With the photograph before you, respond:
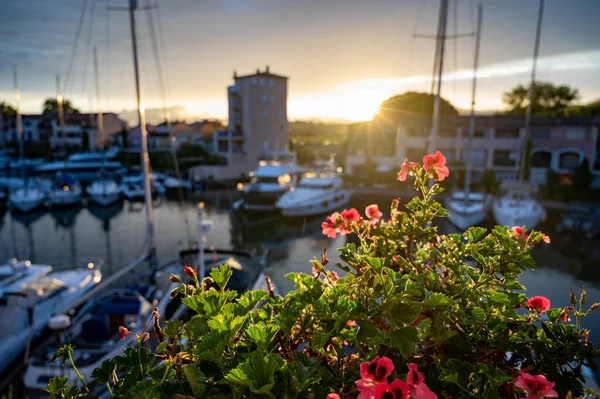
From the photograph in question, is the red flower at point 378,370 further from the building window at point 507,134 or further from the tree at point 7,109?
the tree at point 7,109

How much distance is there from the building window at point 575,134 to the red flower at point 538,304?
38.6m

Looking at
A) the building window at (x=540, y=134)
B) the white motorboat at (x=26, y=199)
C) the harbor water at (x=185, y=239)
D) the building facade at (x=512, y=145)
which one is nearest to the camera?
the harbor water at (x=185, y=239)

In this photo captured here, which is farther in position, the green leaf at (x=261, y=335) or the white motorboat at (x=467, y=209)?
the white motorboat at (x=467, y=209)

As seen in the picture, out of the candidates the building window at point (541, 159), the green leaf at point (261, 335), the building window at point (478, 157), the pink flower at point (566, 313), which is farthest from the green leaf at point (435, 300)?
the building window at point (541, 159)

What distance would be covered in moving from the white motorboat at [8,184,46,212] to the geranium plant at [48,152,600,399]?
34.6m

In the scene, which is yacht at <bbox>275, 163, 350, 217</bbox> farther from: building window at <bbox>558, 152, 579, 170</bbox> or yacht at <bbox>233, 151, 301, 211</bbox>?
building window at <bbox>558, 152, 579, 170</bbox>

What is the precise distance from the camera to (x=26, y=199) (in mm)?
30219

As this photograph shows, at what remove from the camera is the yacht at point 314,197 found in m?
26.0

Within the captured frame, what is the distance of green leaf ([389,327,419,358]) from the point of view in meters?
1.31

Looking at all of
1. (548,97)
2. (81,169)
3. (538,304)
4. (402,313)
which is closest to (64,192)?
(81,169)

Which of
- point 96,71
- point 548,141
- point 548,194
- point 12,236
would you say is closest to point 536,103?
point 548,141

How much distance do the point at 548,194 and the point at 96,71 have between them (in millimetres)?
35264

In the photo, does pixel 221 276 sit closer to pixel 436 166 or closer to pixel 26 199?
pixel 436 166

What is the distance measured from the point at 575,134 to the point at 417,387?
132 feet
